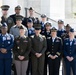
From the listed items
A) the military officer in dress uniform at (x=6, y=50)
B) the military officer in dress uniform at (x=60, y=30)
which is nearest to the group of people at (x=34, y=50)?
the military officer in dress uniform at (x=6, y=50)

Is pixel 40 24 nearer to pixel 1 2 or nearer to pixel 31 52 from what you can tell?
pixel 31 52

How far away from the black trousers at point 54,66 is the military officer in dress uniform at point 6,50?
1103mm

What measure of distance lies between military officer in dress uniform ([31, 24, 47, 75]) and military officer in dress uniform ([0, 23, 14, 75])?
61 centimetres

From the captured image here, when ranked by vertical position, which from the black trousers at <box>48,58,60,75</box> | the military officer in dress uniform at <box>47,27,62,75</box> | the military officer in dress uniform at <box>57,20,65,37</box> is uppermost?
the military officer in dress uniform at <box>57,20,65,37</box>

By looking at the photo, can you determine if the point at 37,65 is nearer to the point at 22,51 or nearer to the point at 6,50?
the point at 22,51

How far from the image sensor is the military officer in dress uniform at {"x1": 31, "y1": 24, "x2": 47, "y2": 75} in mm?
9836

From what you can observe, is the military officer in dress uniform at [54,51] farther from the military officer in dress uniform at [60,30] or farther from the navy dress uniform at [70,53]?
the military officer in dress uniform at [60,30]

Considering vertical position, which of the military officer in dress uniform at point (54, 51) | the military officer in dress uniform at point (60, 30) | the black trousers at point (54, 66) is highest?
the military officer in dress uniform at point (60, 30)

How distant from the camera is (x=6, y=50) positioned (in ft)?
31.3

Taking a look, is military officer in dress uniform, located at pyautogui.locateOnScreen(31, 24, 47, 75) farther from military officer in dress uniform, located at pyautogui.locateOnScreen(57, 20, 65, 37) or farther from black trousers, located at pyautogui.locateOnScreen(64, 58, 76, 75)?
military officer in dress uniform, located at pyautogui.locateOnScreen(57, 20, 65, 37)

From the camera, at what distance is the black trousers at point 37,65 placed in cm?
987

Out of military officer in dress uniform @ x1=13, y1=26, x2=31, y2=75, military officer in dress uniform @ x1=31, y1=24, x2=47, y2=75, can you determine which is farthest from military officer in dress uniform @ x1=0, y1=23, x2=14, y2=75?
military officer in dress uniform @ x1=31, y1=24, x2=47, y2=75

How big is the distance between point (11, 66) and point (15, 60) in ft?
0.63

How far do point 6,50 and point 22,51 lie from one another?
0.43 metres
